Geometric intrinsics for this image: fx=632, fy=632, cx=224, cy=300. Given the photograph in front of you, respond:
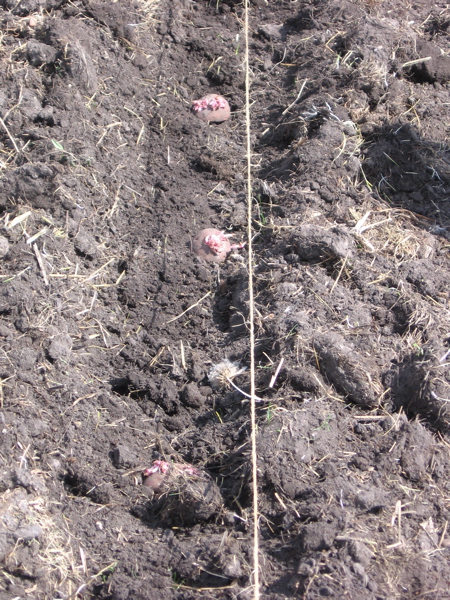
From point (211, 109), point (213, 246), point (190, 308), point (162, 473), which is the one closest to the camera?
point (162, 473)

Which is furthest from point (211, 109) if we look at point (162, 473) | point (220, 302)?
point (162, 473)

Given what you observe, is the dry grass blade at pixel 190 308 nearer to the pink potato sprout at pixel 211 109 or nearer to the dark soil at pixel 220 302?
the dark soil at pixel 220 302

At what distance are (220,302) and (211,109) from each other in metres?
1.62

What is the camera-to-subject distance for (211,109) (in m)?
4.48

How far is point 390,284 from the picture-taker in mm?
3385

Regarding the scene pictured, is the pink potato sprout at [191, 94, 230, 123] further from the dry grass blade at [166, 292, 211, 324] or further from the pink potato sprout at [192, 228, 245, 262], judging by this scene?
the dry grass blade at [166, 292, 211, 324]

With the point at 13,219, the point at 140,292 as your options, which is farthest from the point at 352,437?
the point at 13,219

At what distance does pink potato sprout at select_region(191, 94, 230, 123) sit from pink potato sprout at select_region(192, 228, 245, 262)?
3.55ft

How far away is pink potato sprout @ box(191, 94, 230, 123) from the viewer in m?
4.48

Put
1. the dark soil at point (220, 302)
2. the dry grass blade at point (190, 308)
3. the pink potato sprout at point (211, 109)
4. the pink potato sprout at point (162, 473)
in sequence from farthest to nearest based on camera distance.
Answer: the pink potato sprout at point (211, 109) → the dry grass blade at point (190, 308) → the pink potato sprout at point (162, 473) → the dark soil at point (220, 302)

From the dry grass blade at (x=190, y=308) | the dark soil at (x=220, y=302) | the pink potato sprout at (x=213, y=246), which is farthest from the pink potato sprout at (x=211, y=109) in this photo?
the dry grass blade at (x=190, y=308)

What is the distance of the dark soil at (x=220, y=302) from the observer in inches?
100

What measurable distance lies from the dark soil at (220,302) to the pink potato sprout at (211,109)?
6 cm

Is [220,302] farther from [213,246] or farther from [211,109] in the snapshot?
[211,109]
